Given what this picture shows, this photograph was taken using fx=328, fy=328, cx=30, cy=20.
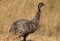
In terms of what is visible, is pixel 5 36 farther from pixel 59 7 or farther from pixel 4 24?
pixel 59 7

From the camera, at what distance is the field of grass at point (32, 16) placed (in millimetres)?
12555

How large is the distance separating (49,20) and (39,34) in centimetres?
78

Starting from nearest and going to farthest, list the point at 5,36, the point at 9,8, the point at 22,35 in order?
1. the point at 22,35
2. the point at 5,36
3. the point at 9,8

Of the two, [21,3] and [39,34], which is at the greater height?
[21,3]

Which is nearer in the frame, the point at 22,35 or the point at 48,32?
the point at 22,35

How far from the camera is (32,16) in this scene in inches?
533

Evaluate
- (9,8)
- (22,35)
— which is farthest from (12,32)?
(9,8)

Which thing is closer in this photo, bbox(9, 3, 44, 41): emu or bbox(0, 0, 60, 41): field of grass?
bbox(9, 3, 44, 41): emu

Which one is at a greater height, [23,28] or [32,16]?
[23,28]

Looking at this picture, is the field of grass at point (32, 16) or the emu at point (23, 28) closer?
the emu at point (23, 28)

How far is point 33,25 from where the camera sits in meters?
11.3

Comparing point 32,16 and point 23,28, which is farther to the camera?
point 32,16

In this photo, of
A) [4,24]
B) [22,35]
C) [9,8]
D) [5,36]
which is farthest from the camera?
[9,8]

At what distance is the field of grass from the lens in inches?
494
